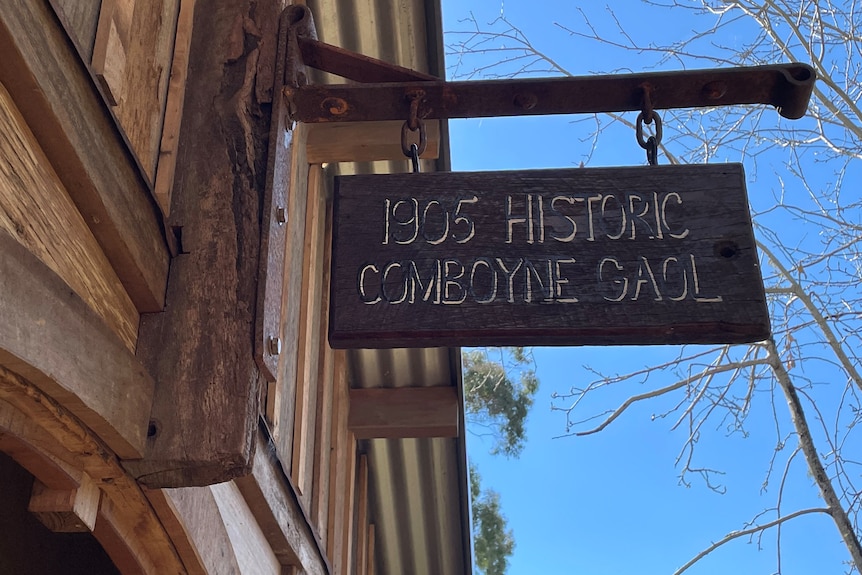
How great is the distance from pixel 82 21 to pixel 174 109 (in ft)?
1.21

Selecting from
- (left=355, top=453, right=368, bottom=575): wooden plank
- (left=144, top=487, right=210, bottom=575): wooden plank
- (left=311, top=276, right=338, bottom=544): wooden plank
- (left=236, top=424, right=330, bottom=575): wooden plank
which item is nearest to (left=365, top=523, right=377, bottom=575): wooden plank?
(left=355, top=453, right=368, bottom=575): wooden plank

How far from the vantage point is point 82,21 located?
179 centimetres

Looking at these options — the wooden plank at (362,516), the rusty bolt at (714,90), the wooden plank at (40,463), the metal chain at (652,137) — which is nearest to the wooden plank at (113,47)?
the wooden plank at (40,463)

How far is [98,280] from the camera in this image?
5.68ft

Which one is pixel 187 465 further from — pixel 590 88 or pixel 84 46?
pixel 590 88

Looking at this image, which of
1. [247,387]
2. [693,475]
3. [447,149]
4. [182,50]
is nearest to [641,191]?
[247,387]

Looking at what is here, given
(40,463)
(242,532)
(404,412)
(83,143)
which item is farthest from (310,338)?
(83,143)

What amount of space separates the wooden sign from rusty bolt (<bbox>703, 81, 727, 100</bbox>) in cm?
21

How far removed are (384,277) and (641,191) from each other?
623 millimetres

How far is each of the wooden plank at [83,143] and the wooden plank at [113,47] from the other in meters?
0.13

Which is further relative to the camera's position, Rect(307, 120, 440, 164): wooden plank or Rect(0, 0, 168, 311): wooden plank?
Rect(307, 120, 440, 164): wooden plank

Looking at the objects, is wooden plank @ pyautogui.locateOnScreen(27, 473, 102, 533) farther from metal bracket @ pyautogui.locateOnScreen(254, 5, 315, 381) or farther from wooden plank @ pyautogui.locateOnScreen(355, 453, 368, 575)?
wooden plank @ pyautogui.locateOnScreen(355, 453, 368, 575)

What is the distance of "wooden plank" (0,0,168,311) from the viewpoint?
4.86 ft

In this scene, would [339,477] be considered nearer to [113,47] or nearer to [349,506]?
[349,506]
